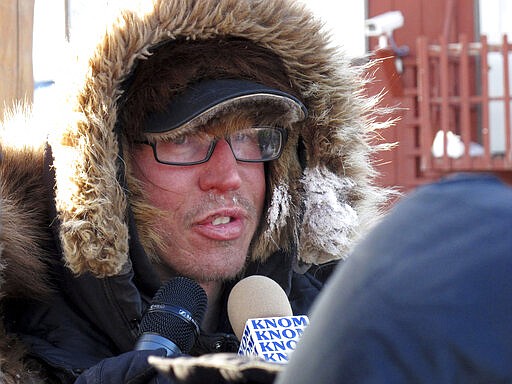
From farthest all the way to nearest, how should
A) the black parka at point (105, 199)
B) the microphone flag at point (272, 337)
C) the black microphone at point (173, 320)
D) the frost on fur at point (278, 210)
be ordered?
the frost on fur at point (278, 210)
the black parka at point (105, 199)
the black microphone at point (173, 320)
the microphone flag at point (272, 337)

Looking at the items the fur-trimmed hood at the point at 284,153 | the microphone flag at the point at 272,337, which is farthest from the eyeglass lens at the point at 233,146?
the microphone flag at the point at 272,337

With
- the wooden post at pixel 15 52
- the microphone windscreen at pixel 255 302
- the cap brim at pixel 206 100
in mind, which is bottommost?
the microphone windscreen at pixel 255 302

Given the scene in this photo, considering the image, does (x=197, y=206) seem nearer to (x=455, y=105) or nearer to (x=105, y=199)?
(x=105, y=199)

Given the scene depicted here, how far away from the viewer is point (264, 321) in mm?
1545

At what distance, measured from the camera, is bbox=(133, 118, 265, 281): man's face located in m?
2.13

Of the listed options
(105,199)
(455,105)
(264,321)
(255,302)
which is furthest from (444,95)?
(264,321)

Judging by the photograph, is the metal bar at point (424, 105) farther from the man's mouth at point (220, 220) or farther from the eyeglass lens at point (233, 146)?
the man's mouth at point (220, 220)

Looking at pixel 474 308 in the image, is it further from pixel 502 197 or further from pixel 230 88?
pixel 230 88

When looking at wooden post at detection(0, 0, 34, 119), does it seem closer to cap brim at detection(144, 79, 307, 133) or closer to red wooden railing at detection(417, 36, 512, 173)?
cap brim at detection(144, 79, 307, 133)

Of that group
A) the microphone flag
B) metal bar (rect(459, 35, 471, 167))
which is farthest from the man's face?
metal bar (rect(459, 35, 471, 167))

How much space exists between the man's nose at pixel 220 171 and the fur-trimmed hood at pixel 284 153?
21 centimetres

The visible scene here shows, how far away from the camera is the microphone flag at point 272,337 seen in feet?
4.82

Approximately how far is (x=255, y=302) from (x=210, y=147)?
592 mm

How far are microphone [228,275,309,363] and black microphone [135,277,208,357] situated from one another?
3.5 inches
